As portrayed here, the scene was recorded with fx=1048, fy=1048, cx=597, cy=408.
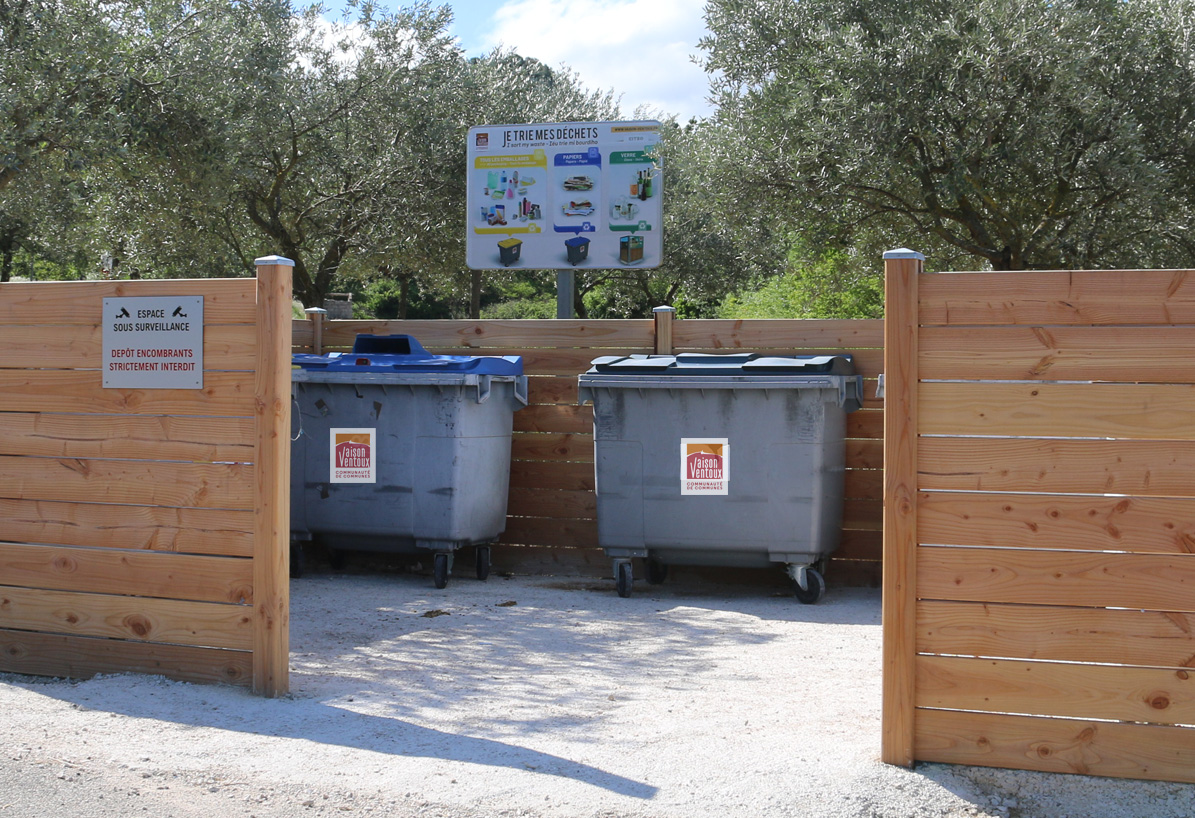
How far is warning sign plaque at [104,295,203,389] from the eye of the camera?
13.2ft

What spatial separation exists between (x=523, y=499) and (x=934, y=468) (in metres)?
4.27

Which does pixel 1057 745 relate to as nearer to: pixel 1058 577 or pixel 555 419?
pixel 1058 577

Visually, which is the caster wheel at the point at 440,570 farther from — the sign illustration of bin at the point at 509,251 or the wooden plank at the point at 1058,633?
the wooden plank at the point at 1058,633

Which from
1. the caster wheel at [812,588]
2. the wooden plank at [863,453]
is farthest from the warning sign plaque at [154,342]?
the wooden plank at [863,453]

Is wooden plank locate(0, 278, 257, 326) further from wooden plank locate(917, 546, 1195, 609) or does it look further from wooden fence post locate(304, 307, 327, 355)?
wooden fence post locate(304, 307, 327, 355)

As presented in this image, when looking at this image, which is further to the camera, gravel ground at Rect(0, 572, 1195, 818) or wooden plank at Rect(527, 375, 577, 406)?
wooden plank at Rect(527, 375, 577, 406)

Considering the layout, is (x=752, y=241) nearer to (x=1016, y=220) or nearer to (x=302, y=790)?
(x=1016, y=220)

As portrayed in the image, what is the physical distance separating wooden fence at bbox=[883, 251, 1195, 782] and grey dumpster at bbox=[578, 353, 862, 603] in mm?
2768

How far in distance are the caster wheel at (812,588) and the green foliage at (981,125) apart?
4.75 m

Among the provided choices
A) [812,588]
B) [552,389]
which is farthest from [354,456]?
[812,588]

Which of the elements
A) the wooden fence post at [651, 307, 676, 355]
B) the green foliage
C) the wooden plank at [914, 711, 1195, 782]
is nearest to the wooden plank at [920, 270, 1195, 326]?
the wooden plank at [914, 711, 1195, 782]

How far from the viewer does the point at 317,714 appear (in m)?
3.74

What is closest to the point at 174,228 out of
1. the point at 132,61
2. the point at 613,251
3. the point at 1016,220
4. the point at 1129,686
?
the point at 132,61

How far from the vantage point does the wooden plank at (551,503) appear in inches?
276
